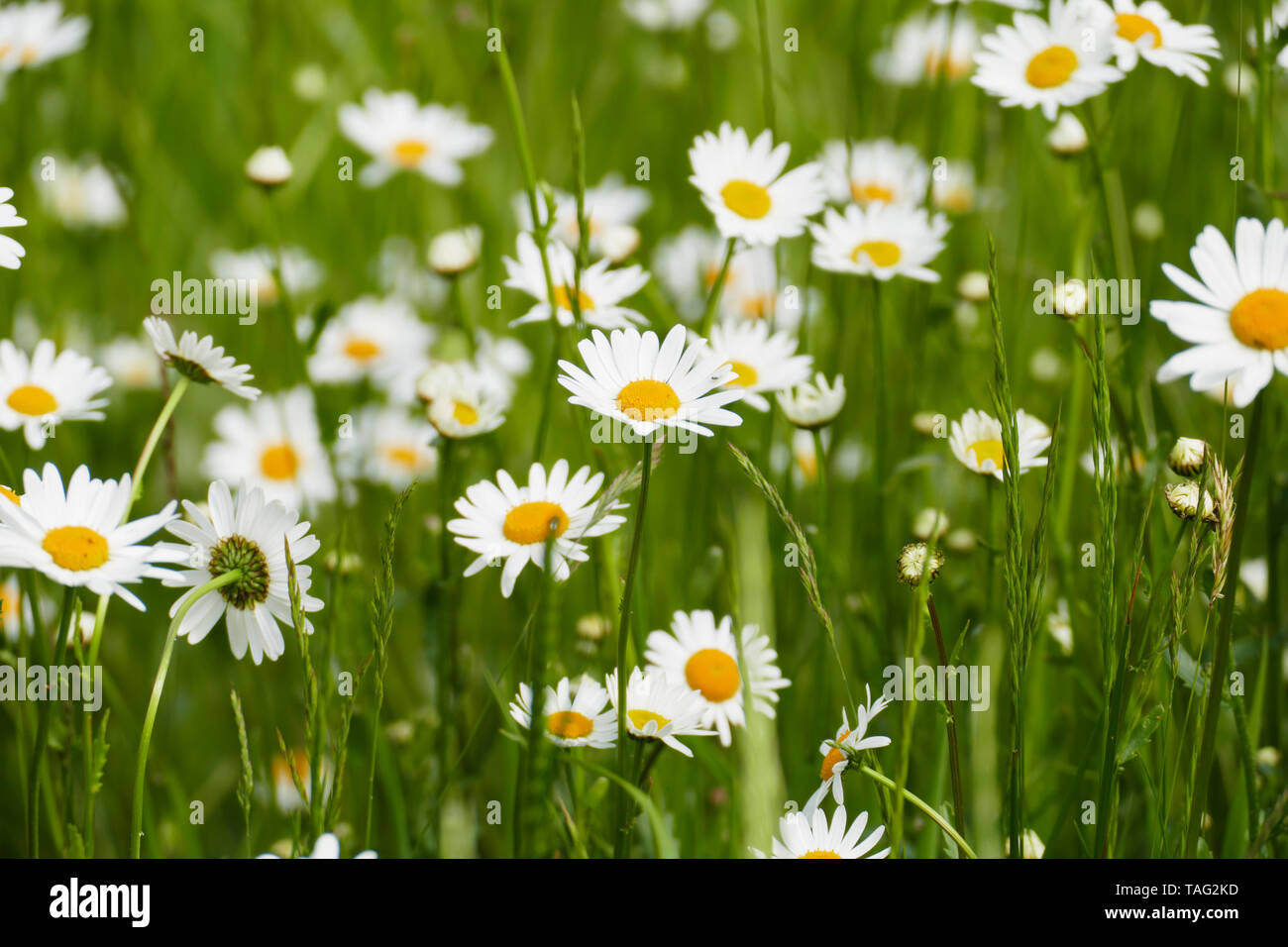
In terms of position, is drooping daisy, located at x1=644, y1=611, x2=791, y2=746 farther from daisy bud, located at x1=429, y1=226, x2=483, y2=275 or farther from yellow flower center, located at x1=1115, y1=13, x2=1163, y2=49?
yellow flower center, located at x1=1115, y1=13, x2=1163, y2=49

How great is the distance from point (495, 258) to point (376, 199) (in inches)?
28.1

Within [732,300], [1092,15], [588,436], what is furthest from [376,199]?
[1092,15]

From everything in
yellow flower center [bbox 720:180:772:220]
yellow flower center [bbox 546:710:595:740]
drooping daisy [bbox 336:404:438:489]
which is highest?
yellow flower center [bbox 720:180:772:220]

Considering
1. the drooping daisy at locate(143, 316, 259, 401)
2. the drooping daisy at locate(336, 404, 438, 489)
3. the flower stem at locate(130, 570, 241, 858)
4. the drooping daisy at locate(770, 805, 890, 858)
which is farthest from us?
the drooping daisy at locate(336, 404, 438, 489)

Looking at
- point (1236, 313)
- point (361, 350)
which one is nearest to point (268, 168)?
point (361, 350)

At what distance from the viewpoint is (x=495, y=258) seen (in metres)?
2.32

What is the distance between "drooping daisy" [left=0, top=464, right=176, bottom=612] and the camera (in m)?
0.91

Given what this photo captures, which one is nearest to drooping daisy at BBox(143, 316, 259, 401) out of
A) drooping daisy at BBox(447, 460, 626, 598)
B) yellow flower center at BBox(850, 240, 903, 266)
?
drooping daisy at BBox(447, 460, 626, 598)

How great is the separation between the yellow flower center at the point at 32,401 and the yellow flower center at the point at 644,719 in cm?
75

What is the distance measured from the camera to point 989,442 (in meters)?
1.33

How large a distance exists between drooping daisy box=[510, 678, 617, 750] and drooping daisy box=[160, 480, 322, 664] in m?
0.23

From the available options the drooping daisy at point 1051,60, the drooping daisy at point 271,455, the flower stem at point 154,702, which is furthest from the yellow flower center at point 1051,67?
the drooping daisy at point 271,455
